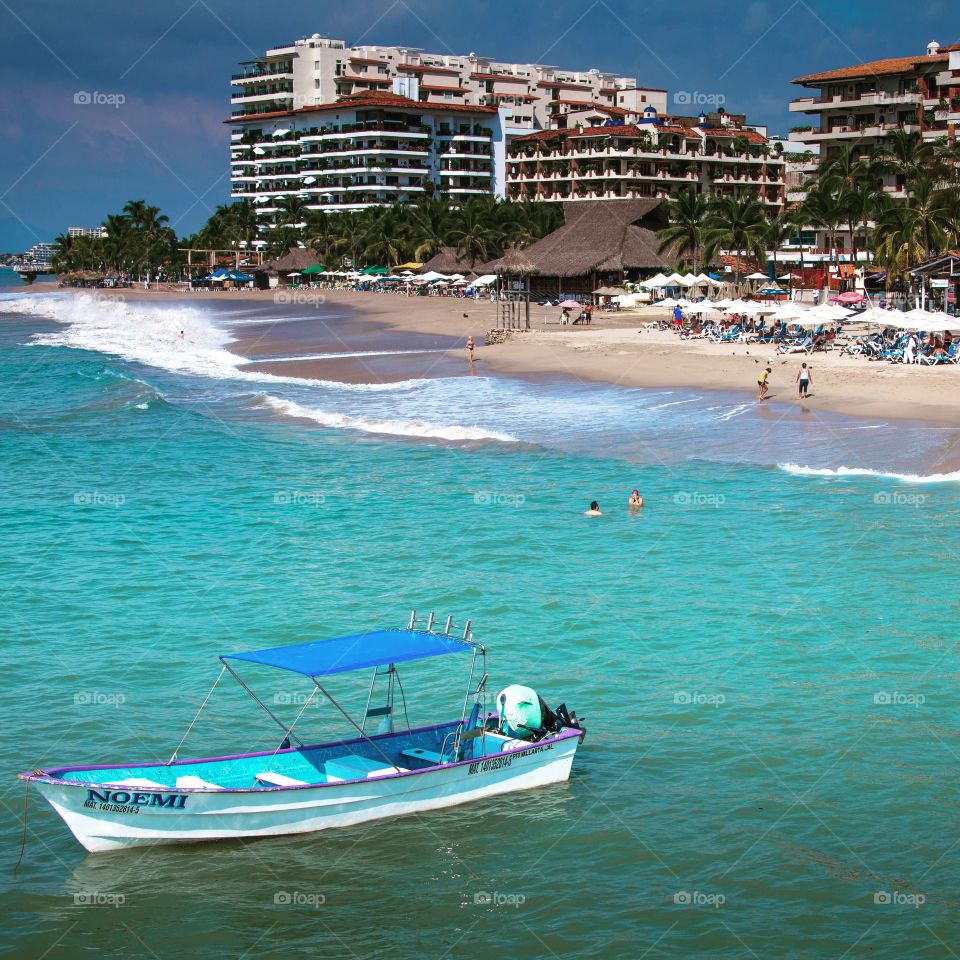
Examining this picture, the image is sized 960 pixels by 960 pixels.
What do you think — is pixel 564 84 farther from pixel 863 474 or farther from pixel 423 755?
pixel 423 755

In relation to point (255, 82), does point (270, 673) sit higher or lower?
lower

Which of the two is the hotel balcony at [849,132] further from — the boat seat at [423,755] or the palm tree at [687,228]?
the boat seat at [423,755]

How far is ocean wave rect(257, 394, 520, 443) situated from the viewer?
113ft

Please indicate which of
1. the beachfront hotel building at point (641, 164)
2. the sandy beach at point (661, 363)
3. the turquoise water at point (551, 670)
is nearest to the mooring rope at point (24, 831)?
the turquoise water at point (551, 670)

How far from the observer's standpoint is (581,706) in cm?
1568

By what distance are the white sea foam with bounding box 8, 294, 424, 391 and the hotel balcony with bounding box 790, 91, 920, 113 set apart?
152ft

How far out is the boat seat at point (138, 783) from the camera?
11.3 m

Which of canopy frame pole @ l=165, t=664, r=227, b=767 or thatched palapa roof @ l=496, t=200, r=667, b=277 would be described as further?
thatched palapa roof @ l=496, t=200, r=667, b=277

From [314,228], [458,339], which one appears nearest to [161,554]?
[458,339]

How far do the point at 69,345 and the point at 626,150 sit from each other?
178ft

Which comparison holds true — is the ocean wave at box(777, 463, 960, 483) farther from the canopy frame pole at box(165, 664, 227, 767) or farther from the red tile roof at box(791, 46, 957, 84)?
the red tile roof at box(791, 46, 957, 84)

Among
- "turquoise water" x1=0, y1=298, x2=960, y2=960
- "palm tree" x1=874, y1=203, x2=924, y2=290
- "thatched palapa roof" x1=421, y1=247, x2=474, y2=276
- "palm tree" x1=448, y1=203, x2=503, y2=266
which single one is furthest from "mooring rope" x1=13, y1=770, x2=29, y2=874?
"palm tree" x1=448, y1=203, x2=503, y2=266

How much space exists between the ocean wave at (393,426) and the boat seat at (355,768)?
823 inches

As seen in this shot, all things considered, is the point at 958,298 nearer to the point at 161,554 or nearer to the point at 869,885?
the point at 161,554
